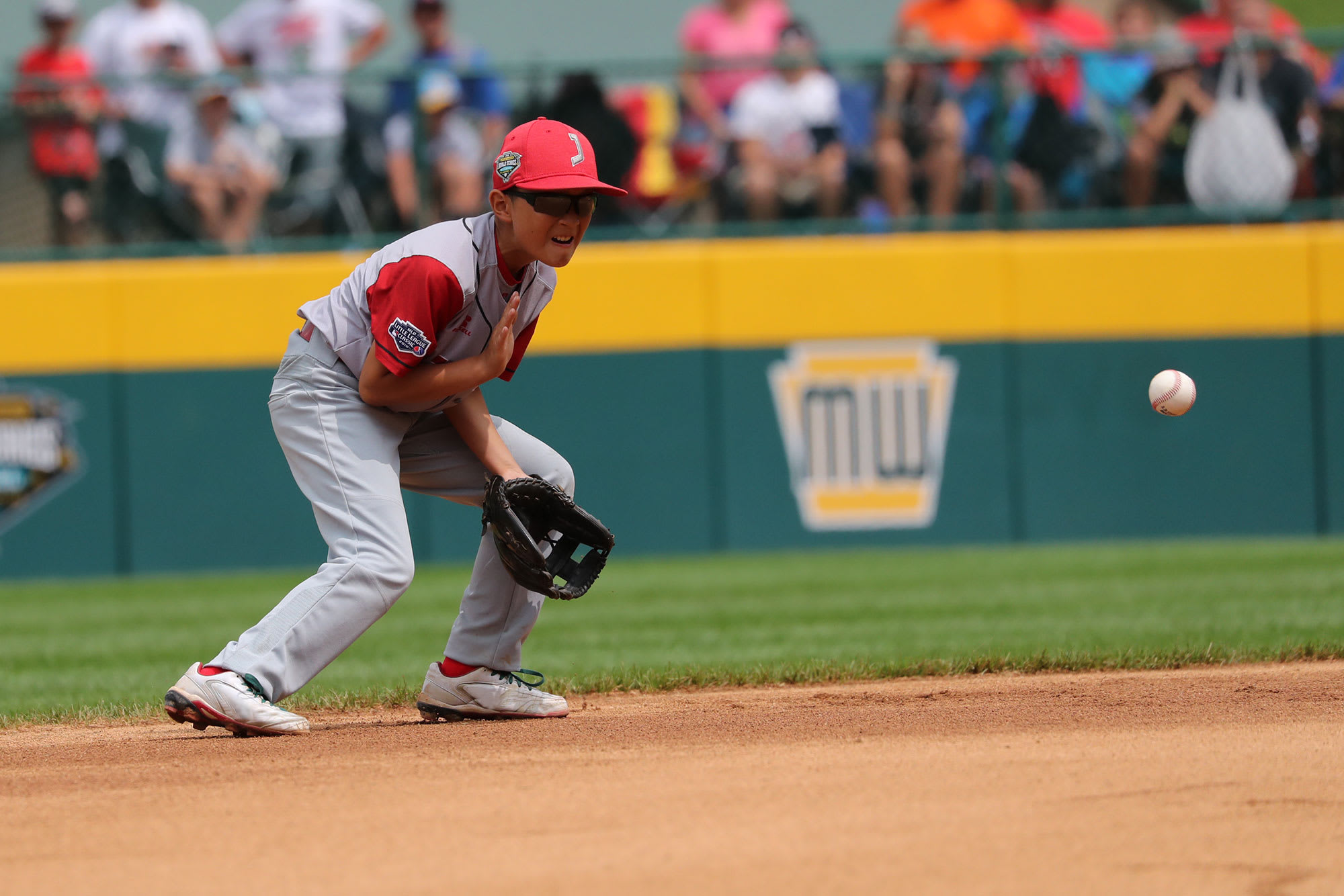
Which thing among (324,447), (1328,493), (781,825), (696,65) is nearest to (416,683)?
(324,447)

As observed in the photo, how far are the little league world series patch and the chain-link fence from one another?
6364mm

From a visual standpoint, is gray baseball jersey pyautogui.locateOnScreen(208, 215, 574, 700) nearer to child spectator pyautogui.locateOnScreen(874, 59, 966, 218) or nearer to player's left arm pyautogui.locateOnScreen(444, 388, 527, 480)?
player's left arm pyautogui.locateOnScreen(444, 388, 527, 480)

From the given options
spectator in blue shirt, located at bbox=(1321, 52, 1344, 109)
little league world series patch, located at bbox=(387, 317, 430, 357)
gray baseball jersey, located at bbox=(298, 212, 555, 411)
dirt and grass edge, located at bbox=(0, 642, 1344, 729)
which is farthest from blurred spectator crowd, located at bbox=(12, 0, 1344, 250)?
little league world series patch, located at bbox=(387, 317, 430, 357)

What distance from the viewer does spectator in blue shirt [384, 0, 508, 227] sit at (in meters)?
10.9

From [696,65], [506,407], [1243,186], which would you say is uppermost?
[696,65]

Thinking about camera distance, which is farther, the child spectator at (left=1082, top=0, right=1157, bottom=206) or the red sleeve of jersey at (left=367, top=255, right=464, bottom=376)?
the child spectator at (left=1082, top=0, right=1157, bottom=206)

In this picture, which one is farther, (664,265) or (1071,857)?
(664,265)

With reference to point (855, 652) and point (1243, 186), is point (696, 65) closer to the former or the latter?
point (1243, 186)

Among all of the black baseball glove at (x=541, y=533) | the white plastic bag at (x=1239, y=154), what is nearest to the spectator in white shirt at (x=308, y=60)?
the white plastic bag at (x=1239, y=154)

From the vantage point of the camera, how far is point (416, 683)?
640cm

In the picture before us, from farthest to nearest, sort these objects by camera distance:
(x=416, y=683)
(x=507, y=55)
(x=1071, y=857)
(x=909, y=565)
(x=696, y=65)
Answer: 1. (x=507, y=55)
2. (x=696, y=65)
3. (x=909, y=565)
4. (x=416, y=683)
5. (x=1071, y=857)

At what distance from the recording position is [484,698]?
5258 mm

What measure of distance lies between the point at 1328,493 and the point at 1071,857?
856 cm

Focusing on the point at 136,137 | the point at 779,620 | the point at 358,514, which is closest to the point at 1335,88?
the point at 779,620
